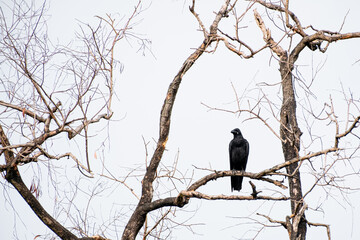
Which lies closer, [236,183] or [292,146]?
[292,146]

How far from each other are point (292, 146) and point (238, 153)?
226cm

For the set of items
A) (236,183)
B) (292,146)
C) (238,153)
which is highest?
(238,153)

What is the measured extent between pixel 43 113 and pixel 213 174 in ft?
6.25

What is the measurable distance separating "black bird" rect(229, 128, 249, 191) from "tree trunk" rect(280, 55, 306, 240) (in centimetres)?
198

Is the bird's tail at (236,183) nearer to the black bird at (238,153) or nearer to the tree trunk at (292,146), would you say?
the black bird at (238,153)

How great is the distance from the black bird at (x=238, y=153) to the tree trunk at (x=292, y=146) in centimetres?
198

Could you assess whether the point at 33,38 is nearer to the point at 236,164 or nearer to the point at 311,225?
the point at 311,225

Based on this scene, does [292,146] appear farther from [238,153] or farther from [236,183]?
[236,183]

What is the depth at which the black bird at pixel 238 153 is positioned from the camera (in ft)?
25.0

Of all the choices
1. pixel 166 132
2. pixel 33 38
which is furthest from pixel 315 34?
pixel 33 38

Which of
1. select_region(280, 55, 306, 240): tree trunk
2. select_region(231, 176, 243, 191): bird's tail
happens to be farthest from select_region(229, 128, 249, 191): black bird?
select_region(280, 55, 306, 240): tree trunk

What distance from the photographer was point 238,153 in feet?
25.0

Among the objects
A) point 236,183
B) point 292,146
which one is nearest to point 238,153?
point 236,183

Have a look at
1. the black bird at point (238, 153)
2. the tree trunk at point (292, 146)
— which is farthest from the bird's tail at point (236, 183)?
the tree trunk at point (292, 146)
